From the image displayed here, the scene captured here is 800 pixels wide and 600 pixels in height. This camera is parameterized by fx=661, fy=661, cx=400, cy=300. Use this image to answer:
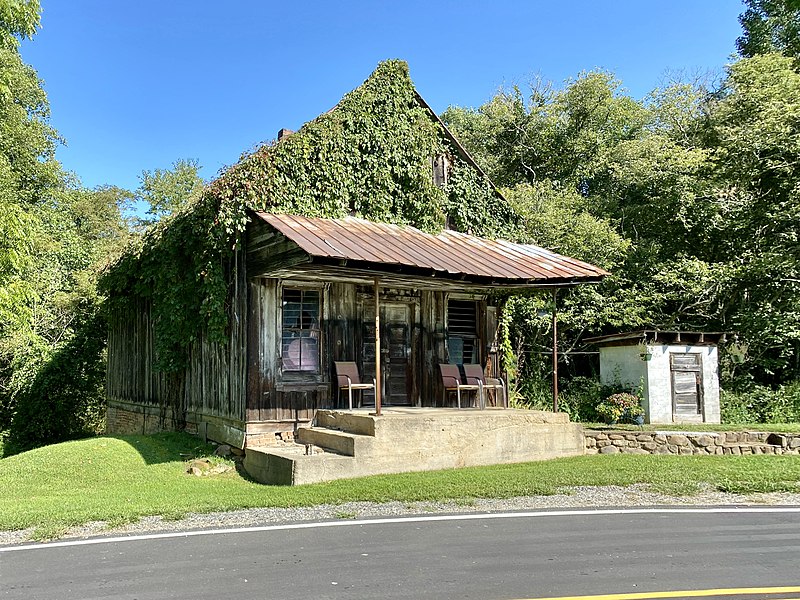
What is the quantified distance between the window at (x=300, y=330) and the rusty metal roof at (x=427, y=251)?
153cm

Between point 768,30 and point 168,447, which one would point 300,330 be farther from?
point 768,30

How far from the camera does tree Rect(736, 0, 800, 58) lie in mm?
29578

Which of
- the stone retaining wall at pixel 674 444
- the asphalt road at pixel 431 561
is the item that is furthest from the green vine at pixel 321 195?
the asphalt road at pixel 431 561

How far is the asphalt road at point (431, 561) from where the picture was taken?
16.6 feet

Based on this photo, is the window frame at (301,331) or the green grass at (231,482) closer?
the green grass at (231,482)

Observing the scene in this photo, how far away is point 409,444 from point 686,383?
9.62 meters

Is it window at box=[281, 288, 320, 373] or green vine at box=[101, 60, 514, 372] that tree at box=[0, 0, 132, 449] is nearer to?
green vine at box=[101, 60, 514, 372]

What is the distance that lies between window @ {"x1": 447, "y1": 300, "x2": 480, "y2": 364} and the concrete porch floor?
2745 millimetres

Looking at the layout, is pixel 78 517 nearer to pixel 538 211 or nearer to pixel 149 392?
pixel 149 392

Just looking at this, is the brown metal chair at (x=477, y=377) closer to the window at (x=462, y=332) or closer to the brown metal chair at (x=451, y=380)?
the brown metal chair at (x=451, y=380)

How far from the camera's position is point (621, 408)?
52.6 ft

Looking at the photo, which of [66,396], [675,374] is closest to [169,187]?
[66,396]

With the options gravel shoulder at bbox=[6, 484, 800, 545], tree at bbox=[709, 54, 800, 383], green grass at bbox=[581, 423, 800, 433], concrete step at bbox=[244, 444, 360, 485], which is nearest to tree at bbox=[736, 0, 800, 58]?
tree at bbox=[709, 54, 800, 383]

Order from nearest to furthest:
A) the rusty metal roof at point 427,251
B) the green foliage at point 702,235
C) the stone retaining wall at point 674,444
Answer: the rusty metal roof at point 427,251 → the stone retaining wall at point 674,444 → the green foliage at point 702,235
